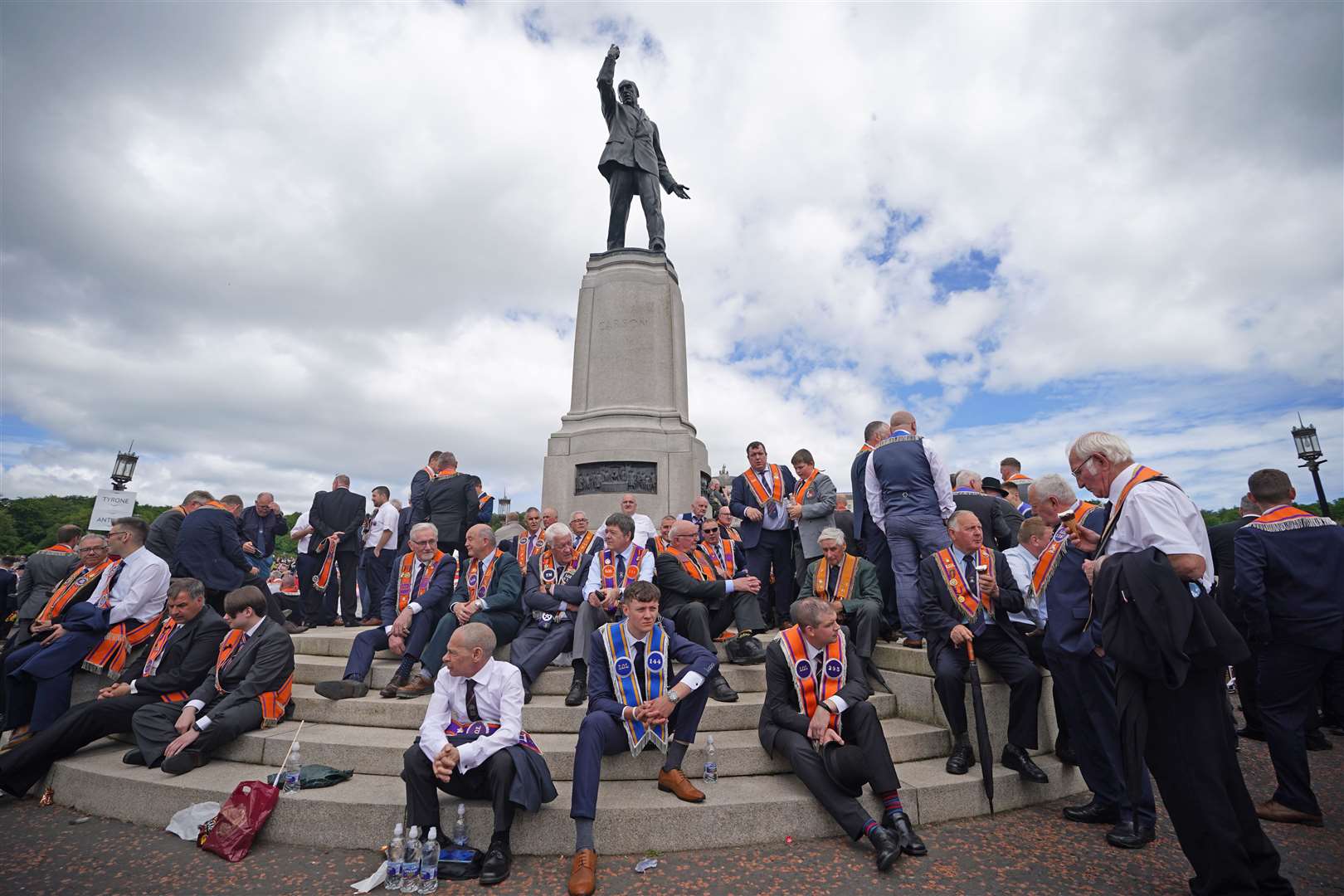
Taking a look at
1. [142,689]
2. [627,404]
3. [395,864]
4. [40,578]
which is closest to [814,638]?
[395,864]

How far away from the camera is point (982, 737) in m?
4.64

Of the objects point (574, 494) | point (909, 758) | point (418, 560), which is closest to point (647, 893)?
point (909, 758)

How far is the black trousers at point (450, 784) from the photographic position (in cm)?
390

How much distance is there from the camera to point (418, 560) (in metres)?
6.77

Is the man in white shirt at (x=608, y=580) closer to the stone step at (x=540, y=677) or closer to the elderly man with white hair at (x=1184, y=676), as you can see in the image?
the stone step at (x=540, y=677)

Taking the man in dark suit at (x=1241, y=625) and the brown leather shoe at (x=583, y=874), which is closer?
the brown leather shoe at (x=583, y=874)

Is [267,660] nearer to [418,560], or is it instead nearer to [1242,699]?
[418,560]

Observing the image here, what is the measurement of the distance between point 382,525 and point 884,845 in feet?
24.4

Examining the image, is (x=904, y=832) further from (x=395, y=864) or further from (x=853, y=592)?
(x=395, y=864)

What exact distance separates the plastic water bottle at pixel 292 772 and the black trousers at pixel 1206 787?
4.95 m

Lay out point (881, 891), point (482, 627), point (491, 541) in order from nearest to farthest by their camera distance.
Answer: point (881, 891) < point (482, 627) < point (491, 541)

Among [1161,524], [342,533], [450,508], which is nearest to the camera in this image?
[1161,524]

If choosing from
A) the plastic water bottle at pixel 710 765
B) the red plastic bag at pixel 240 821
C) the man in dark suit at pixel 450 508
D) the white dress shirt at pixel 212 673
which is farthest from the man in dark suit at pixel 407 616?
the plastic water bottle at pixel 710 765

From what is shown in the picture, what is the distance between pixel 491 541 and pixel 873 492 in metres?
3.88
